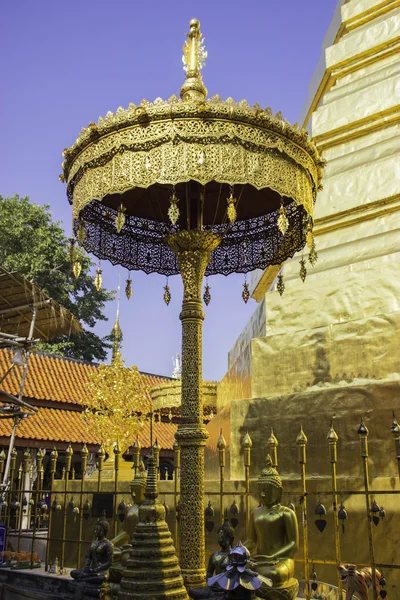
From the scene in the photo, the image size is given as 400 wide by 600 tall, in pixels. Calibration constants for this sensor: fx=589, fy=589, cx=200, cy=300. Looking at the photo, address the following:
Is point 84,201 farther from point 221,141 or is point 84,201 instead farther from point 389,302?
point 389,302

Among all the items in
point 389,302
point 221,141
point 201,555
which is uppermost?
point 221,141

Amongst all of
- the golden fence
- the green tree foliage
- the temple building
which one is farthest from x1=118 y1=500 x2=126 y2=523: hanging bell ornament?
the green tree foliage

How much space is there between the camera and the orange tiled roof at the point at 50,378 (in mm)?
17531

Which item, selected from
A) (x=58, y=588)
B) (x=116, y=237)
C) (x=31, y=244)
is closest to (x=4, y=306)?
(x=116, y=237)

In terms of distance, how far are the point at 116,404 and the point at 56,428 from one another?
19.3ft

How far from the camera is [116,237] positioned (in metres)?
7.40

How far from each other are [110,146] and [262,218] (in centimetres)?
254

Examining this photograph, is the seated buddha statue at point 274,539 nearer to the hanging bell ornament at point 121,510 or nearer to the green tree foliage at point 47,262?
the hanging bell ornament at point 121,510

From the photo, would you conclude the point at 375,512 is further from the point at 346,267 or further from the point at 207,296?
the point at 346,267

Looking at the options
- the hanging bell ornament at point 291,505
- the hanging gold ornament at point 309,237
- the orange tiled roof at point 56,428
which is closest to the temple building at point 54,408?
the orange tiled roof at point 56,428

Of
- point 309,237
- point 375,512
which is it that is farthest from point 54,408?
point 375,512

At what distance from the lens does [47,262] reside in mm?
25875

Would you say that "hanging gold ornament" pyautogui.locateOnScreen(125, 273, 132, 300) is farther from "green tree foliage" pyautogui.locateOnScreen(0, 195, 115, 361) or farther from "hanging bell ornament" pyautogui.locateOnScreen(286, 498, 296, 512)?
"green tree foliage" pyautogui.locateOnScreen(0, 195, 115, 361)

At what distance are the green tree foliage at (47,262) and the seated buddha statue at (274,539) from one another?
2068 cm
